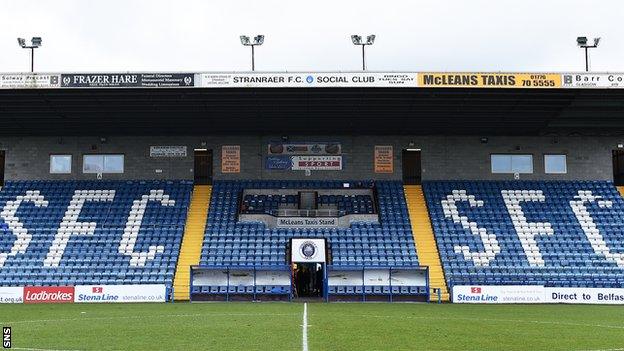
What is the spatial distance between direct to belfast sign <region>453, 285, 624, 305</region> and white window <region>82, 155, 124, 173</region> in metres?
20.1

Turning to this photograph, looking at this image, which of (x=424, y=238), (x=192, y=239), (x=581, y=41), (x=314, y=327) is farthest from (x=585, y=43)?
(x=314, y=327)

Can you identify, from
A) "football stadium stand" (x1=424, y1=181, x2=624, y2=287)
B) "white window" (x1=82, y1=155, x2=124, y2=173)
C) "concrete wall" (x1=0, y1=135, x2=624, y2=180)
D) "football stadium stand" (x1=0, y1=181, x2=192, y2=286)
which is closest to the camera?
"football stadium stand" (x1=0, y1=181, x2=192, y2=286)

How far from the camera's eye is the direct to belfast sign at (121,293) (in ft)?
101

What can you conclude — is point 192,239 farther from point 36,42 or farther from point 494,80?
point 494,80

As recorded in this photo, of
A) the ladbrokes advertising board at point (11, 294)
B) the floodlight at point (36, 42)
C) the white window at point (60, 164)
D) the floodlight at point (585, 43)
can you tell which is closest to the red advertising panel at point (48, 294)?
the ladbrokes advertising board at point (11, 294)

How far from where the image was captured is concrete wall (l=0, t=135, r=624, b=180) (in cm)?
4150

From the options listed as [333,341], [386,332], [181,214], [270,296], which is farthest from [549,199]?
[333,341]

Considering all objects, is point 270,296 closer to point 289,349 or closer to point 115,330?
point 115,330

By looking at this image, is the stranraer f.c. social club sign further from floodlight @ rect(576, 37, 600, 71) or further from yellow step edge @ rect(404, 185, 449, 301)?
yellow step edge @ rect(404, 185, 449, 301)

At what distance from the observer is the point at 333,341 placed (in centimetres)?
1630

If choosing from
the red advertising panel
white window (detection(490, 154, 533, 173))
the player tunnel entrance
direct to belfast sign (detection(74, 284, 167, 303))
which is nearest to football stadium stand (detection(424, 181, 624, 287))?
white window (detection(490, 154, 533, 173))

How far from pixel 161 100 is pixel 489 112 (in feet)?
50.9

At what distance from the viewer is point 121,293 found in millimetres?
30938

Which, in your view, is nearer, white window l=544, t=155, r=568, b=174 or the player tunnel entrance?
the player tunnel entrance
